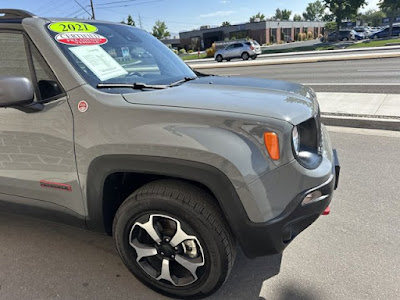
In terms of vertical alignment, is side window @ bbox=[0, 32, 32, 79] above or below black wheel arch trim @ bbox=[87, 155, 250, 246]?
above

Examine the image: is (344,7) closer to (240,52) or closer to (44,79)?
(240,52)

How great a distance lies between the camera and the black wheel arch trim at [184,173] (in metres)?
1.88

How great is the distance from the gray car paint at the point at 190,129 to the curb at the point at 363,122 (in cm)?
399

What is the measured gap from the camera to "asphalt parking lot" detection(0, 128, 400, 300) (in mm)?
2312

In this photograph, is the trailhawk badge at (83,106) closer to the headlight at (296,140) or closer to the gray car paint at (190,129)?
the gray car paint at (190,129)

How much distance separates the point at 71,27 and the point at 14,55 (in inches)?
18.1

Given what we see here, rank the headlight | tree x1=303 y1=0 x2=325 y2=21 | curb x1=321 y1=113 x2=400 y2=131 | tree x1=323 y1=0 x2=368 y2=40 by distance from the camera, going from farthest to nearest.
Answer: tree x1=303 y1=0 x2=325 y2=21 → tree x1=323 y1=0 x2=368 y2=40 → curb x1=321 y1=113 x2=400 y2=131 → the headlight

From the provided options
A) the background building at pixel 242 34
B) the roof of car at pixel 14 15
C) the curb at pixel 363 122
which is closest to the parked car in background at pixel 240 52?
the curb at pixel 363 122

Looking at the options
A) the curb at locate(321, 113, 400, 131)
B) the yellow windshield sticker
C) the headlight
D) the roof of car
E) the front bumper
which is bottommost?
the curb at locate(321, 113, 400, 131)

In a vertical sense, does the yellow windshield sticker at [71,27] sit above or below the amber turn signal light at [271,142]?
above

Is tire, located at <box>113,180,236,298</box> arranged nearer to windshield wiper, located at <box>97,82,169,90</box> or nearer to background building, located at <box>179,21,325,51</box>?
windshield wiper, located at <box>97,82,169,90</box>

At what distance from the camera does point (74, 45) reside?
234 centimetres

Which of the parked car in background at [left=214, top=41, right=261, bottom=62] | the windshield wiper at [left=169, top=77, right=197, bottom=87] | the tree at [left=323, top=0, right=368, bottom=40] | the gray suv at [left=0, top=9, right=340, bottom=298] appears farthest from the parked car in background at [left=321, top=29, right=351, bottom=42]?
the gray suv at [left=0, top=9, right=340, bottom=298]

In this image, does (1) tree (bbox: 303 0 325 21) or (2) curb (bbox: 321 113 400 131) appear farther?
(1) tree (bbox: 303 0 325 21)
